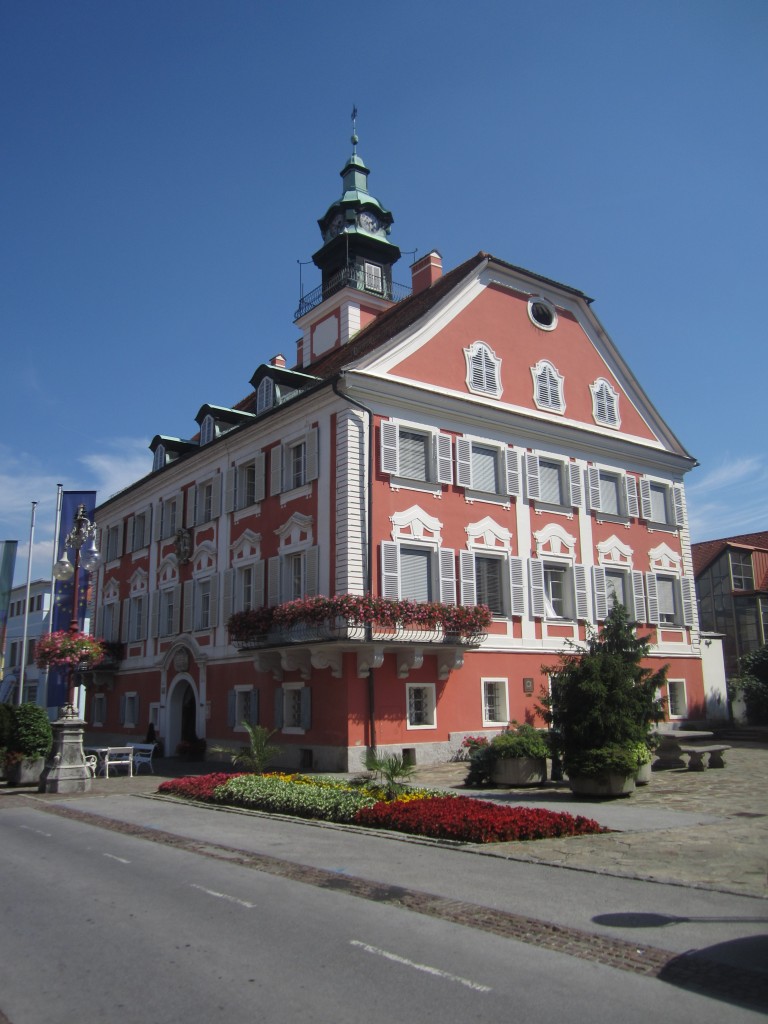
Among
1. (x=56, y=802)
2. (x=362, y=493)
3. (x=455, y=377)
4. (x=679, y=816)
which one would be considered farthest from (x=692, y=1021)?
(x=455, y=377)

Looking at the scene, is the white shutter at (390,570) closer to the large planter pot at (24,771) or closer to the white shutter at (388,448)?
the white shutter at (388,448)

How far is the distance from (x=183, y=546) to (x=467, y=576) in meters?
11.8

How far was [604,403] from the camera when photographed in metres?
32.2

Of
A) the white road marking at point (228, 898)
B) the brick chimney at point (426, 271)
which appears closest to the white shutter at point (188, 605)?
the brick chimney at point (426, 271)

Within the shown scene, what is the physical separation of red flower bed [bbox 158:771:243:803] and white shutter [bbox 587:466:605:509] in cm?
1614

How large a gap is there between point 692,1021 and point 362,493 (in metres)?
19.7

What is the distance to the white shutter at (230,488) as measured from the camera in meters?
Result: 30.5

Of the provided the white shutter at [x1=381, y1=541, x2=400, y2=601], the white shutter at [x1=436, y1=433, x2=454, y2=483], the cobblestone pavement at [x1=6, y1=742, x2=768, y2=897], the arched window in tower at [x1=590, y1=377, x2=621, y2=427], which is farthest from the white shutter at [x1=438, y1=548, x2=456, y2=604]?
the arched window in tower at [x1=590, y1=377, x2=621, y2=427]

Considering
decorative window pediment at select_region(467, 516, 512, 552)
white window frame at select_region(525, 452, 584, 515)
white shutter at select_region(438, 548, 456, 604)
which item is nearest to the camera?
white shutter at select_region(438, 548, 456, 604)

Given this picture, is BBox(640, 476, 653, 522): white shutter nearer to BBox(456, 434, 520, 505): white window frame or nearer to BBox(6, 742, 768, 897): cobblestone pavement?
BBox(456, 434, 520, 505): white window frame

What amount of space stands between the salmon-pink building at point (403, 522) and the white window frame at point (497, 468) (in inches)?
2.7

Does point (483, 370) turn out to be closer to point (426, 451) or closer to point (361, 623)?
point (426, 451)

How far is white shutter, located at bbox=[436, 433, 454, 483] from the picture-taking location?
2639cm

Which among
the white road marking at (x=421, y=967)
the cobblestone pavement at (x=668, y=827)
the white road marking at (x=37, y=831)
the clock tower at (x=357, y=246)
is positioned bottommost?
the white road marking at (x=421, y=967)
